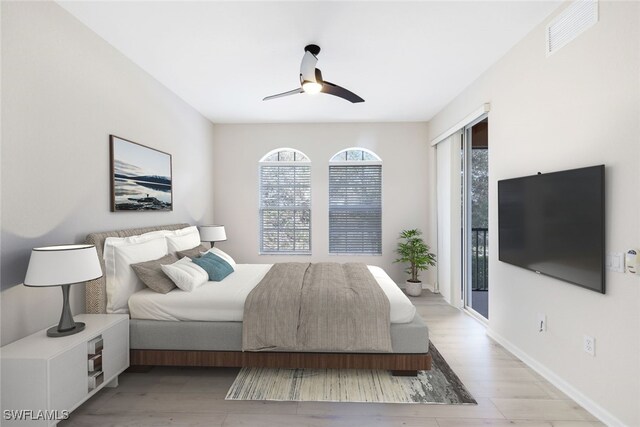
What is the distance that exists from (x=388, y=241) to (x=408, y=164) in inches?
51.1

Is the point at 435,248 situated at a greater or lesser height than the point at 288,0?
lesser

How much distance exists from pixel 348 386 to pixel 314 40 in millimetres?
2763

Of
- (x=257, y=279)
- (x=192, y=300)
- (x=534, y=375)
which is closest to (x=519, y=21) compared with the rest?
(x=534, y=375)

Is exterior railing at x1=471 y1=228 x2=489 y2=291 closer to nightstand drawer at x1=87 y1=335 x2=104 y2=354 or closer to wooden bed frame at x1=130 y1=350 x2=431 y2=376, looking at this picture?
wooden bed frame at x1=130 y1=350 x2=431 y2=376

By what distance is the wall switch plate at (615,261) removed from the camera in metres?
1.71

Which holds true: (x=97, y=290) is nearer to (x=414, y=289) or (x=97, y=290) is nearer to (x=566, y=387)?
(x=566, y=387)

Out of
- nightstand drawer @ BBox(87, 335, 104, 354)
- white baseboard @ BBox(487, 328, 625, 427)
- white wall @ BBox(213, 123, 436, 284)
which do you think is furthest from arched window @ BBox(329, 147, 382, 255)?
nightstand drawer @ BBox(87, 335, 104, 354)

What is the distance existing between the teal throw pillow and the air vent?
3308mm

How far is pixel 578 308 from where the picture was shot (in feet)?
6.62

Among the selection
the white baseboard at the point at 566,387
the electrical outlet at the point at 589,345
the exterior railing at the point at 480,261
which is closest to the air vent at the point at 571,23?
the electrical outlet at the point at 589,345

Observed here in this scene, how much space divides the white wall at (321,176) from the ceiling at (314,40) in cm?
115

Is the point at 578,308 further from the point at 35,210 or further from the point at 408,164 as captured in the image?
the point at 35,210

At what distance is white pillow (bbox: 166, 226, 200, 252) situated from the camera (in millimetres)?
3113

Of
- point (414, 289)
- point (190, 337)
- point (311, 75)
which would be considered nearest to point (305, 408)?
point (190, 337)
